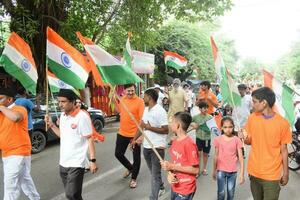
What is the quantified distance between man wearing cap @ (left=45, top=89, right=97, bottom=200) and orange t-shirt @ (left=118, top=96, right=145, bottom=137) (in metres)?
1.85

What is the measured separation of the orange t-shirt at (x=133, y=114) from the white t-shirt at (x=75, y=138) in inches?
72.9

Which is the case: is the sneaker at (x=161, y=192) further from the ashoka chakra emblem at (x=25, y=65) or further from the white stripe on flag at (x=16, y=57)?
the ashoka chakra emblem at (x=25, y=65)

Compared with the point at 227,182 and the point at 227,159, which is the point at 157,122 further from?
the point at 227,182

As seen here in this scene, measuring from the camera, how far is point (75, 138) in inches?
181

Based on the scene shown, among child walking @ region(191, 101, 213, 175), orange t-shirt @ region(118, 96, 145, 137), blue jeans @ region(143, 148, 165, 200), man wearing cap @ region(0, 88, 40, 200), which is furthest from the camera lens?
child walking @ region(191, 101, 213, 175)

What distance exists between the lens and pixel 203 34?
3203cm

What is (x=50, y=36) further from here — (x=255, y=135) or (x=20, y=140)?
(x=255, y=135)

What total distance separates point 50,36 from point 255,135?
9.53 ft

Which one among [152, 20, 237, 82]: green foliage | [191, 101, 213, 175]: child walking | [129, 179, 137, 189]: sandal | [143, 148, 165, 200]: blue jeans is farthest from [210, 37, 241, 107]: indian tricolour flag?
[152, 20, 237, 82]: green foliage

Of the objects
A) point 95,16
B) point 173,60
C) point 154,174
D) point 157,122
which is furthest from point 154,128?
Answer: point 173,60

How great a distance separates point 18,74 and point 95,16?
26.1 feet

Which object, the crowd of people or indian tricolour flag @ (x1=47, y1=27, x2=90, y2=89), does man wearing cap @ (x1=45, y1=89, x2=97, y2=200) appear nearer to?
the crowd of people

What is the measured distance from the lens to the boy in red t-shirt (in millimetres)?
3980

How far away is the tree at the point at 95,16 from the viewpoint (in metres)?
12.5
